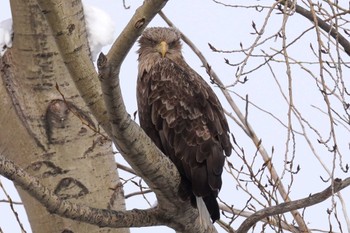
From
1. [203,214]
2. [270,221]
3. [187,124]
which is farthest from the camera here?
[270,221]

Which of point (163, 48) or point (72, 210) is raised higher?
point (163, 48)

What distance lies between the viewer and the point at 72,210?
118 inches

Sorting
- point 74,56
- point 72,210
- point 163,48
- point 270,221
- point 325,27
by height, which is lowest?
point 72,210

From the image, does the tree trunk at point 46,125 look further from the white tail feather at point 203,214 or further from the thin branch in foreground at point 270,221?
the thin branch in foreground at point 270,221

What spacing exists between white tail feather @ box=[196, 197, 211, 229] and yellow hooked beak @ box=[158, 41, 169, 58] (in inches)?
43.7

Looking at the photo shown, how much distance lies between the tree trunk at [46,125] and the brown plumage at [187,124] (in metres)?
0.44

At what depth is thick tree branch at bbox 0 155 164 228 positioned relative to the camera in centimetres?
279

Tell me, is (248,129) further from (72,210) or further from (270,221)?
(72,210)

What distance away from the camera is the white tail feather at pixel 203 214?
3578mm

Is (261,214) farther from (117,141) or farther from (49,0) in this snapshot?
(49,0)

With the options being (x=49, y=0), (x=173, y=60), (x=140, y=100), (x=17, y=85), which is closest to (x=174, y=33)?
(x=173, y=60)

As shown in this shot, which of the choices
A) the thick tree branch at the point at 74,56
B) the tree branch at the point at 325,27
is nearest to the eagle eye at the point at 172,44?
the tree branch at the point at 325,27

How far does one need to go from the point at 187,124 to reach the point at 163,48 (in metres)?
0.86

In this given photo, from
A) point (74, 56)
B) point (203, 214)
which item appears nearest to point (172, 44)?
point (203, 214)
